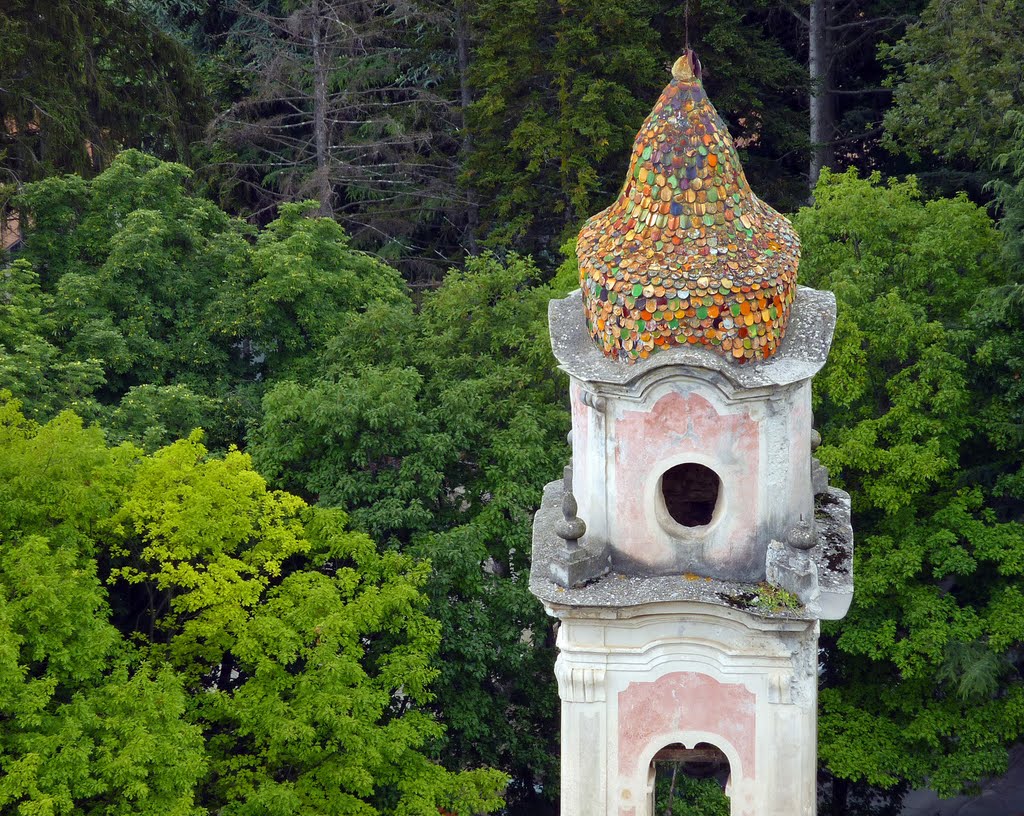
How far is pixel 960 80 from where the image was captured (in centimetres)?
3691

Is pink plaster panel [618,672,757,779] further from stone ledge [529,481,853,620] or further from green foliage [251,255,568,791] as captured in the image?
green foliage [251,255,568,791]

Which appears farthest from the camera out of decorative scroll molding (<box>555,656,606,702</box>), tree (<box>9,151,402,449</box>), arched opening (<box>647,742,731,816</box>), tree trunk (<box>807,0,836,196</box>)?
tree trunk (<box>807,0,836,196</box>)

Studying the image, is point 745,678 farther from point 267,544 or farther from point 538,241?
point 538,241

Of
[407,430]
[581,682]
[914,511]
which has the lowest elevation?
[581,682]

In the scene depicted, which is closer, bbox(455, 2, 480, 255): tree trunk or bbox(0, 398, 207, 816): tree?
bbox(0, 398, 207, 816): tree

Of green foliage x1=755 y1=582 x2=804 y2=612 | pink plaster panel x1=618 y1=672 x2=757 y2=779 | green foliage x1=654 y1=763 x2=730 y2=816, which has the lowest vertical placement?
pink plaster panel x1=618 y1=672 x2=757 y2=779

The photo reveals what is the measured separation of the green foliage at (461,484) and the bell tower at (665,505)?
13.0 m

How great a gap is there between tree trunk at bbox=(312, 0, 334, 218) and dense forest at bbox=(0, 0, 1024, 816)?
187mm

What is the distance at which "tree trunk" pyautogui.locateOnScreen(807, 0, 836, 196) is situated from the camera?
151 ft

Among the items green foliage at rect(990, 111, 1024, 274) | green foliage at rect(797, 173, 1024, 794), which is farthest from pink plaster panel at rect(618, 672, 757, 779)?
green foliage at rect(990, 111, 1024, 274)

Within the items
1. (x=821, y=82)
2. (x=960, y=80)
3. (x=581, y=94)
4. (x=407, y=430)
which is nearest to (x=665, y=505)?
(x=407, y=430)

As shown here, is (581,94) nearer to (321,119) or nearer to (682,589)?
(321,119)

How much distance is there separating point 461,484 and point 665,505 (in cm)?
1537

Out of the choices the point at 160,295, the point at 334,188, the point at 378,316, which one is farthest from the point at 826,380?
the point at 334,188
